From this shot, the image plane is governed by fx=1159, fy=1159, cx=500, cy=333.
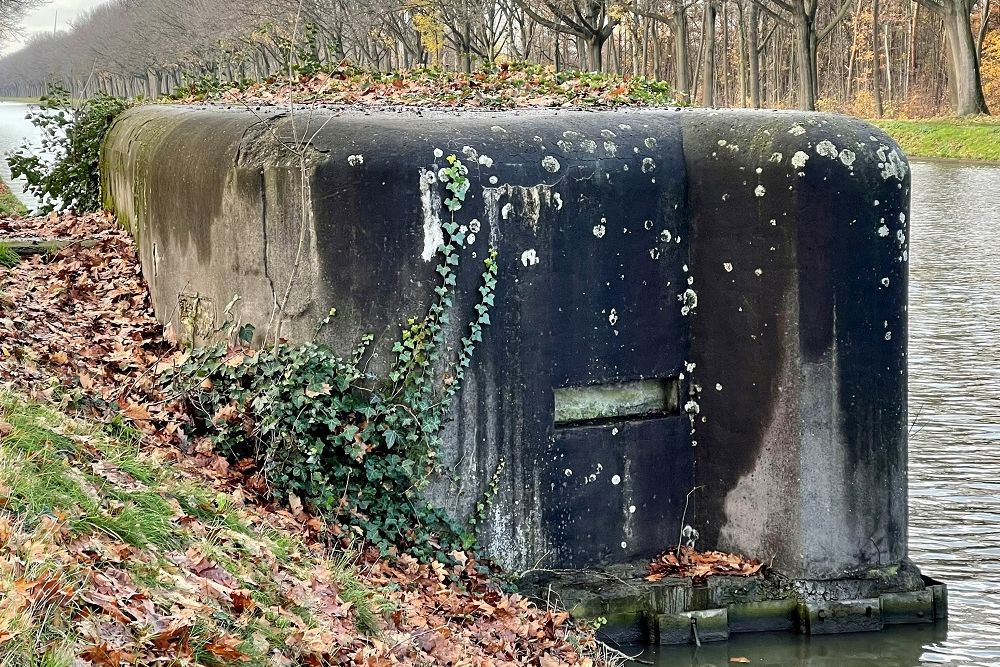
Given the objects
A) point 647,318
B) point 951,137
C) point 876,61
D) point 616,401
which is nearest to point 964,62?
Answer: point 951,137

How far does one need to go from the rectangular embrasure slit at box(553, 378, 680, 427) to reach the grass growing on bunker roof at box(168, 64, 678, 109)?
182cm

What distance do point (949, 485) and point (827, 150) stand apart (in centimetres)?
293

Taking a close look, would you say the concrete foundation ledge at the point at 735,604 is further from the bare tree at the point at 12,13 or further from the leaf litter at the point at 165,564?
the bare tree at the point at 12,13

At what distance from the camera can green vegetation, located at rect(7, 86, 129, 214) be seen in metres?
12.6

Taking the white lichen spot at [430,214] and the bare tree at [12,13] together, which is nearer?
the white lichen spot at [430,214]

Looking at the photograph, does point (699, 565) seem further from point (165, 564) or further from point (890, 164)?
point (165, 564)

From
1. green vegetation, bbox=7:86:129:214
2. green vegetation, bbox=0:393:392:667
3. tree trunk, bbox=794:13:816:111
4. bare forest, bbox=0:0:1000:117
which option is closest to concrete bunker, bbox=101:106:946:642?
green vegetation, bbox=0:393:392:667

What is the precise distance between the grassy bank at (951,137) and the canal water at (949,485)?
20806 millimetres

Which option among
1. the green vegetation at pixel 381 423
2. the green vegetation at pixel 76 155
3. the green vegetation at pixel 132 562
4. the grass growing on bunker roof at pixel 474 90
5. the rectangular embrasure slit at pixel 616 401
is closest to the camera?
the green vegetation at pixel 132 562

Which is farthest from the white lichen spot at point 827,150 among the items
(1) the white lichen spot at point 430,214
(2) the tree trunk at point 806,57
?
(2) the tree trunk at point 806,57

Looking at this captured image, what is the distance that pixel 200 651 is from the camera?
349 centimetres

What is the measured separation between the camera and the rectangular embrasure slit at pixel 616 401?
6.14 m

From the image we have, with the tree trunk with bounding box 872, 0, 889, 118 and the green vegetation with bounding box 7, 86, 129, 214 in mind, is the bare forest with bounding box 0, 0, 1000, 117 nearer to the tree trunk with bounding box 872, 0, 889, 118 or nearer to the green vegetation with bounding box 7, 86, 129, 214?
the tree trunk with bounding box 872, 0, 889, 118

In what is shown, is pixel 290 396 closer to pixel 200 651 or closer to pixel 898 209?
pixel 200 651
